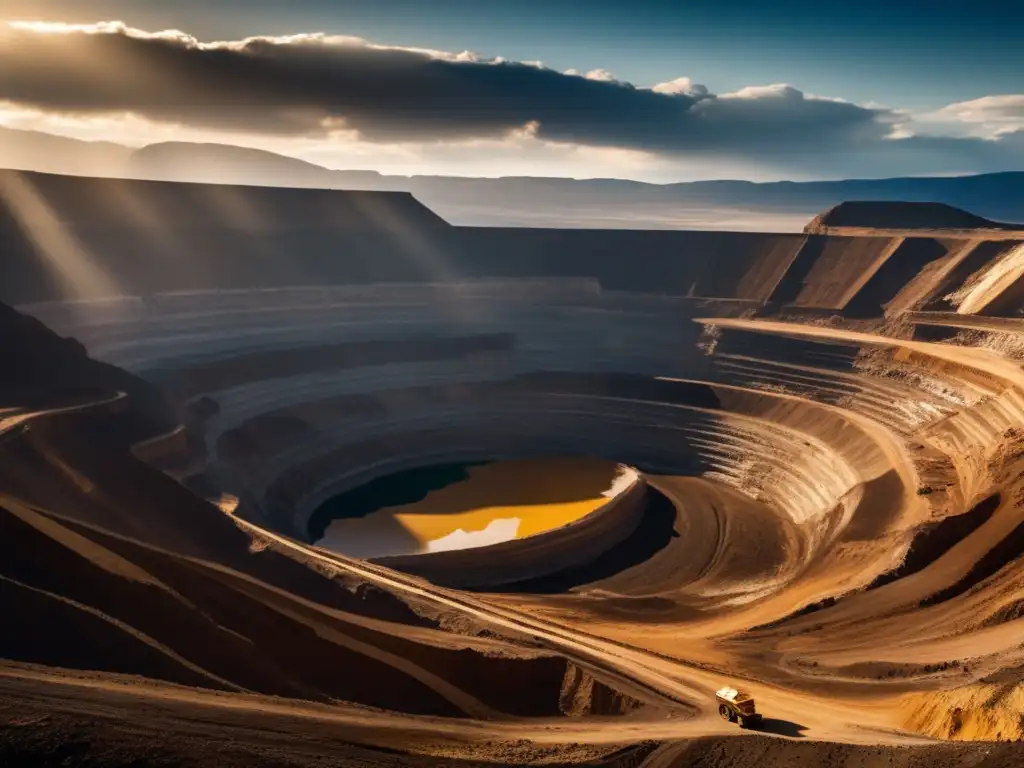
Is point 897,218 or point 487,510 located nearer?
point 487,510

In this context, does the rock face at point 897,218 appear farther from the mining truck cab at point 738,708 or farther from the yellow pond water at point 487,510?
the mining truck cab at point 738,708

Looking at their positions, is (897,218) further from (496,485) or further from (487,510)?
(487,510)

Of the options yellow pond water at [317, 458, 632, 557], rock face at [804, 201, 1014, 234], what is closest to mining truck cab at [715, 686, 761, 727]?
yellow pond water at [317, 458, 632, 557]

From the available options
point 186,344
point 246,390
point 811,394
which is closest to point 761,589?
point 811,394

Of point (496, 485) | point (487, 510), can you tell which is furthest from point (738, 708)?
point (496, 485)

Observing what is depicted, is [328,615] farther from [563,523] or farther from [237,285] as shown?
[237,285]

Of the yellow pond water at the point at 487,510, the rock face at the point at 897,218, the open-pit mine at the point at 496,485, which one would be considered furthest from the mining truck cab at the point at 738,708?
the rock face at the point at 897,218

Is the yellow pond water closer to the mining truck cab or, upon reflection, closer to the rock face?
the mining truck cab
